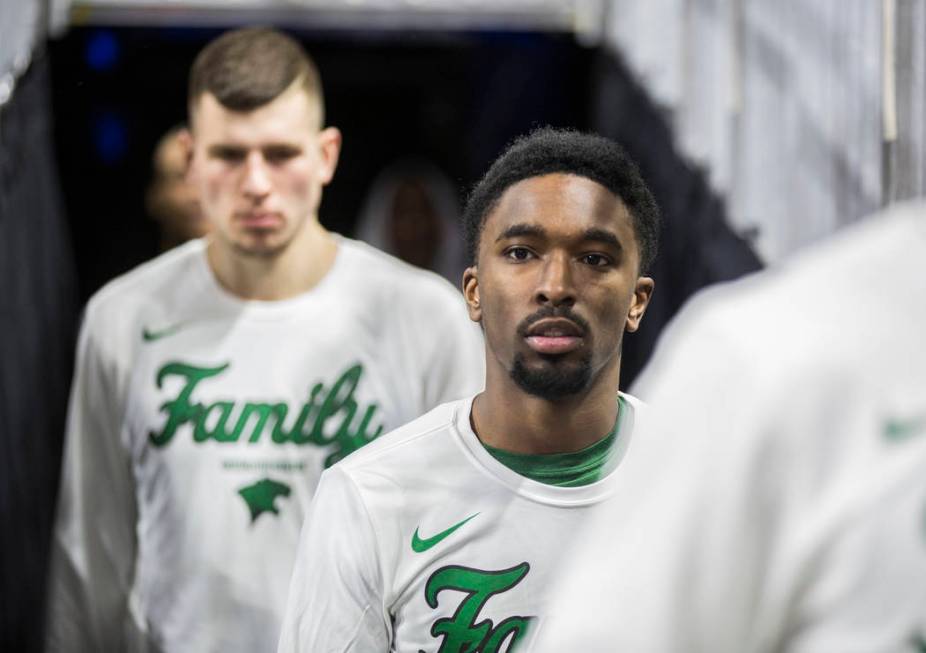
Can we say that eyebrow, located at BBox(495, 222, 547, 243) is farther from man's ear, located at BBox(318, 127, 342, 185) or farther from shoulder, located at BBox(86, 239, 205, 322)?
shoulder, located at BBox(86, 239, 205, 322)

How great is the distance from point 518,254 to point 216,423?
115 cm

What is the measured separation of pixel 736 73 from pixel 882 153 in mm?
1227

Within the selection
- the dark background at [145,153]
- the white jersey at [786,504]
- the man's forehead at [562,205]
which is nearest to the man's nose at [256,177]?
the man's forehead at [562,205]

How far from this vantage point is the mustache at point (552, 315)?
1945 millimetres

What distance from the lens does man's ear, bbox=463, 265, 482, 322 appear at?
2121 mm

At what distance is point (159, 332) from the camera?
312 cm

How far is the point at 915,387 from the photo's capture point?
957 mm

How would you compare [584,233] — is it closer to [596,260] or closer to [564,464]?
[596,260]

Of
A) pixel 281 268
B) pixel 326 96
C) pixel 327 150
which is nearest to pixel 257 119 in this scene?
pixel 327 150

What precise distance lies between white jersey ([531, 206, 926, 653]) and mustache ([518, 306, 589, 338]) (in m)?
0.97

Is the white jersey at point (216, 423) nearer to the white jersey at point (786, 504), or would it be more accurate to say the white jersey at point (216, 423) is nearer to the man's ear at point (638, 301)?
the man's ear at point (638, 301)

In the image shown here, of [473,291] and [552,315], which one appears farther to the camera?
[473,291]

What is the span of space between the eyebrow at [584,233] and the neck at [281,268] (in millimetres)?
1152

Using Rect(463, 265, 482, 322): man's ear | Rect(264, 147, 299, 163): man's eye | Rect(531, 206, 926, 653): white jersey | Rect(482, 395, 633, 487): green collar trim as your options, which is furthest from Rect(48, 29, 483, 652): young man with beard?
Rect(531, 206, 926, 653): white jersey
